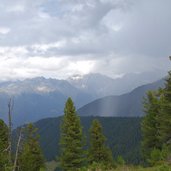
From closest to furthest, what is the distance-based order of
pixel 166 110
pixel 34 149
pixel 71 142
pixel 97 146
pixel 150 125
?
pixel 166 110
pixel 71 142
pixel 150 125
pixel 34 149
pixel 97 146

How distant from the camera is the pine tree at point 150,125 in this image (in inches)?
2084

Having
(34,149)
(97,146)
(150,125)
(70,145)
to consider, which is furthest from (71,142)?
(150,125)

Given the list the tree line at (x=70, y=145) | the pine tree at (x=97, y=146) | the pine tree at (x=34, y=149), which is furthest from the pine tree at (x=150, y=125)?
the pine tree at (x=34, y=149)

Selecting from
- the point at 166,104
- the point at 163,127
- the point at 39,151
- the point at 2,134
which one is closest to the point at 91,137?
the point at 39,151

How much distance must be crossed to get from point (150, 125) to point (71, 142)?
12.6 metres

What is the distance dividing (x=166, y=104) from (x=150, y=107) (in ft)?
58.8

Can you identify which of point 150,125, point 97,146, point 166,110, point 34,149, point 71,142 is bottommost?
point 97,146

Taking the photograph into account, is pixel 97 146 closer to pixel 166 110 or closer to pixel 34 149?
pixel 34 149

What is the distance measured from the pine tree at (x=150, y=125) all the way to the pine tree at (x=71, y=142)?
33.4ft

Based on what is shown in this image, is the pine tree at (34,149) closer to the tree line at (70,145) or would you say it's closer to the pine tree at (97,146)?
the tree line at (70,145)

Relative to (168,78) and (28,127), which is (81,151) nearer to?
(28,127)

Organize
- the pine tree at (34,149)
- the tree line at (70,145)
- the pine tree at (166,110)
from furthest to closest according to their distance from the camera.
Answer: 1. the pine tree at (34,149)
2. the tree line at (70,145)
3. the pine tree at (166,110)

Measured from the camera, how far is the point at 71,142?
51906 millimetres

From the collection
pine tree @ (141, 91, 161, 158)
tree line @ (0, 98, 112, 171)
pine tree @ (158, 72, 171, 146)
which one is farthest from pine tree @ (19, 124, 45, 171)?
pine tree @ (158, 72, 171, 146)
